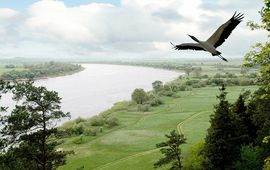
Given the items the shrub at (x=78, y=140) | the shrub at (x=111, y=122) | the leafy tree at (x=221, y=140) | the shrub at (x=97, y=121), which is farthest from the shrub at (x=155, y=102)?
the leafy tree at (x=221, y=140)

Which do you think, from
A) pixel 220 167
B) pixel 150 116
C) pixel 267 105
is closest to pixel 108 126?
pixel 150 116

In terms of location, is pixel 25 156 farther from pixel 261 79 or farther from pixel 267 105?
pixel 267 105

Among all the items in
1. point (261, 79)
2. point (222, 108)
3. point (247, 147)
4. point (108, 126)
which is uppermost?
point (261, 79)

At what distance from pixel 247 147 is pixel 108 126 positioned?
52.8 meters

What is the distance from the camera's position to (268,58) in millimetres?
16828

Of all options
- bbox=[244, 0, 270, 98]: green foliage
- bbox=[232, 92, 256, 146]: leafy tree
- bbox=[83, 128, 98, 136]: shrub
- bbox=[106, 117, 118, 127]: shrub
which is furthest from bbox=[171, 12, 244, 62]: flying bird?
bbox=[106, 117, 118, 127]: shrub

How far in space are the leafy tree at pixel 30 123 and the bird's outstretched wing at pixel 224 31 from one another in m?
19.5

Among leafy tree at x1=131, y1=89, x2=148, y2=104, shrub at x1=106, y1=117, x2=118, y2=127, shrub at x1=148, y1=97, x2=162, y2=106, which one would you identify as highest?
leafy tree at x1=131, y1=89, x2=148, y2=104

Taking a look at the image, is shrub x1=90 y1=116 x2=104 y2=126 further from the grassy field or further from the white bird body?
the white bird body

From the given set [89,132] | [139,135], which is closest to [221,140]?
[139,135]

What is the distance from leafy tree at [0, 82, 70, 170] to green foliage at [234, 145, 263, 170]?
Result: 2139 cm

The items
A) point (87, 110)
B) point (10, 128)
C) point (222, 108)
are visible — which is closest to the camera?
point (10, 128)

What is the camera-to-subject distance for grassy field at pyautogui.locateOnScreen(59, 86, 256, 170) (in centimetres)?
6331

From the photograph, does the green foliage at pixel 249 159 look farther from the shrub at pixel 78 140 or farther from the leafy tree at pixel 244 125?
the shrub at pixel 78 140
